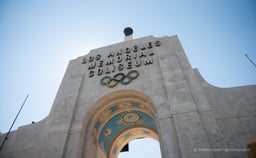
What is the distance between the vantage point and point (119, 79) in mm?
15578

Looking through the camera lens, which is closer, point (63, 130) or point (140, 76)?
point (63, 130)

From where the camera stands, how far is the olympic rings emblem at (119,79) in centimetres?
1523

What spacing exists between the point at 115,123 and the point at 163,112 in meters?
7.16

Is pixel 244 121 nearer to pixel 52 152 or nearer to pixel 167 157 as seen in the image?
pixel 167 157

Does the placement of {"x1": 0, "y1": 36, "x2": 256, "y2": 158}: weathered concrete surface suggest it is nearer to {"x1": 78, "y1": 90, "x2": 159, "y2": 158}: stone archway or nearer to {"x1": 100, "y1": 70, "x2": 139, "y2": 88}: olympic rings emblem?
{"x1": 78, "y1": 90, "x2": 159, "y2": 158}: stone archway

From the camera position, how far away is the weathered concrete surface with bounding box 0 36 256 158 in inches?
398

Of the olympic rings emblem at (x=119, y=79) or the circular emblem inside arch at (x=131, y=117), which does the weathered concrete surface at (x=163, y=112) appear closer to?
the olympic rings emblem at (x=119, y=79)

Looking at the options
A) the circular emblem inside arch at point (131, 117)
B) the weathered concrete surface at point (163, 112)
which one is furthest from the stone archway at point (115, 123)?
the weathered concrete surface at point (163, 112)

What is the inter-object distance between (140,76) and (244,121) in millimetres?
8418

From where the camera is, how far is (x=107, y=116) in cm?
1606

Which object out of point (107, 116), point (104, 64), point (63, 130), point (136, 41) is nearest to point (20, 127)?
point (63, 130)

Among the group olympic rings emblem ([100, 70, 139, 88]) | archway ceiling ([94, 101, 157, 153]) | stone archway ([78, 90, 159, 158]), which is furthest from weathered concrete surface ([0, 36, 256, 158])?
archway ceiling ([94, 101, 157, 153])

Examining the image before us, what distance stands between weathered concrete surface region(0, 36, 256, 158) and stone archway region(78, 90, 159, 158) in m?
0.15

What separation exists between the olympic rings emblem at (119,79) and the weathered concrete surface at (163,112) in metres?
0.42
